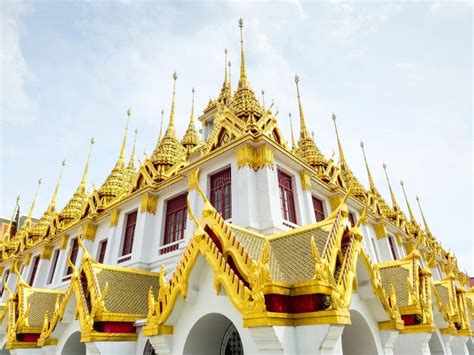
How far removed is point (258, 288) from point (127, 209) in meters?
12.9

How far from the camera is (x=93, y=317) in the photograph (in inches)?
342

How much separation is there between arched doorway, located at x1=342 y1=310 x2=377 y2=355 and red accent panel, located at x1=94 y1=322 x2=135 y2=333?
565cm

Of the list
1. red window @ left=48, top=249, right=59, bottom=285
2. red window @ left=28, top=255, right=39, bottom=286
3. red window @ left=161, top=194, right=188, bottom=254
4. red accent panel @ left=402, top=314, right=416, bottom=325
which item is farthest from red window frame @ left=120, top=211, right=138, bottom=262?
red accent panel @ left=402, top=314, right=416, bottom=325

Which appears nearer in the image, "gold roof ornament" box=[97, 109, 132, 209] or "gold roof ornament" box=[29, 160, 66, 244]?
"gold roof ornament" box=[97, 109, 132, 209]

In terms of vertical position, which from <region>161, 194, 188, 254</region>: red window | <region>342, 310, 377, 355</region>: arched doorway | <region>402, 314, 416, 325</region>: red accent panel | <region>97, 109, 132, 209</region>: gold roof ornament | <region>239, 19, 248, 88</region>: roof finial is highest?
<region>239, 19, 248, 88</region>: roof finial

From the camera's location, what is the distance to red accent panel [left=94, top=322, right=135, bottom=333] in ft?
28.6

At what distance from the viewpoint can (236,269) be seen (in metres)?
5.95

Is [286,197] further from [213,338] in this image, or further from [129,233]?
[129,233]

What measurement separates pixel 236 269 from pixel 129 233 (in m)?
11.7

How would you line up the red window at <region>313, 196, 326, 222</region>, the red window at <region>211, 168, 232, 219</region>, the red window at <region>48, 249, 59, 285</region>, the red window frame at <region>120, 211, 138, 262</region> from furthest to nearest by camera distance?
the red window at <region>48, 249, 59, 285</region>, the red window frame at <region>120, 211, 138, 262</region>, the red window at <region>313, 196, 326, 222</region>, the red window at <region>211, 168, 232, 219</region>

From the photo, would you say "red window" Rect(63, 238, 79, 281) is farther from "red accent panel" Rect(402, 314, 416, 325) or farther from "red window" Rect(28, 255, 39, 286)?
"red accent panel" Rect(402, 314, 416, 325)

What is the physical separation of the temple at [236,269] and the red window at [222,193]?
0.17 ft

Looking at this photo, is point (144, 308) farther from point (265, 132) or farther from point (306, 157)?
point (306, 157)

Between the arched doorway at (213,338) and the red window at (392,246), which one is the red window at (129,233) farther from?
the red window at (392,246)
